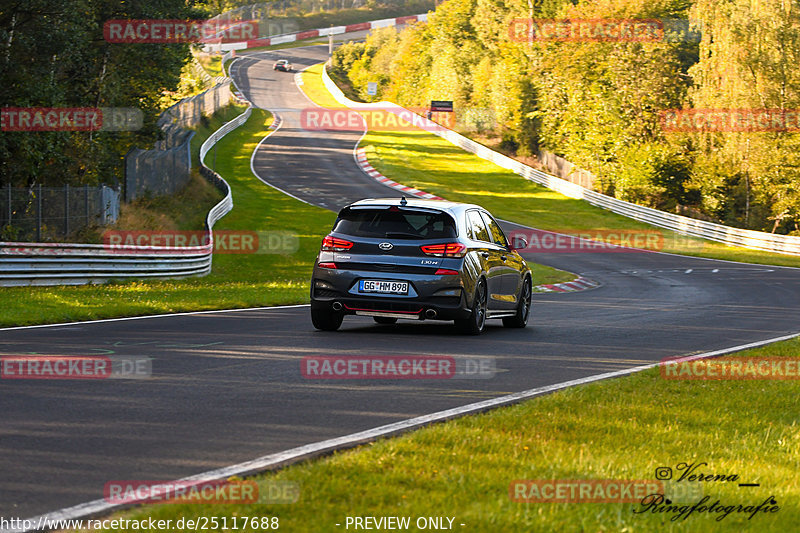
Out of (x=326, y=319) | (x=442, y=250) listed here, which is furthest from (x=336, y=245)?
(x=442, y=250)

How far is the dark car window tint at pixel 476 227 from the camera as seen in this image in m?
13.7

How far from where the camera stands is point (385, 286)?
12.6 meters

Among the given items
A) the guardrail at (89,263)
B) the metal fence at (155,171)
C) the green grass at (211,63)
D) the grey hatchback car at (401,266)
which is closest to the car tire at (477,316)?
the grey hatchback car at (401,266)

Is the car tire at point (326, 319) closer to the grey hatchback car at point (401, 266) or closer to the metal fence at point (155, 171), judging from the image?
the grey hatchback car at point (401, 266)

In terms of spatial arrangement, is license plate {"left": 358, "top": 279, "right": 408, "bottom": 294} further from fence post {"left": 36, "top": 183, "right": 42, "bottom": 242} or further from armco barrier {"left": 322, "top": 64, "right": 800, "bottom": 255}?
armco barrier {"left": 322, "top": 64, "right": 800, "bottom": 255}

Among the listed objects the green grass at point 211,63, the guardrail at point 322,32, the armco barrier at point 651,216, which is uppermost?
the guardrail at point 322,32

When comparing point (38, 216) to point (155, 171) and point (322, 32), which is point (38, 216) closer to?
point (155, 171)

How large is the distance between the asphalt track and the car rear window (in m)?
1.36

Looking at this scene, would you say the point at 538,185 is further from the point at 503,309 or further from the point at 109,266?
the point at 503,309

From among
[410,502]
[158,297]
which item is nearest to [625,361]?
[410,502]

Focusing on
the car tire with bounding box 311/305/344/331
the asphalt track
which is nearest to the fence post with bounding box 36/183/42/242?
the asphalt track

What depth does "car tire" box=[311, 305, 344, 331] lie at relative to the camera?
1341 centimetres

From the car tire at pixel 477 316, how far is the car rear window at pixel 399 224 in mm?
1003

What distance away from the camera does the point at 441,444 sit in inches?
252
